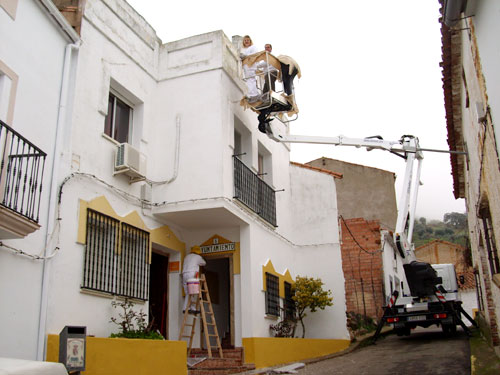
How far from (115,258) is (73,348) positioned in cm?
281

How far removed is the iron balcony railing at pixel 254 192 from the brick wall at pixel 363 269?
543cm

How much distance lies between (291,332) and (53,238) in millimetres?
7955

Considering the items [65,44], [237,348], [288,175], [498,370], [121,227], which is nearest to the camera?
[498,370]

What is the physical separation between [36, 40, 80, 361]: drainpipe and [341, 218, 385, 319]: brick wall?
12.1m

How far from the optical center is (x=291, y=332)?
47.6ft

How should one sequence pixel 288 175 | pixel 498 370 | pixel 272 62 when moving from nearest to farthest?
pixel 498 370
pixel 272 62
pixel 288 175

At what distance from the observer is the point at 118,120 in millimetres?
11445

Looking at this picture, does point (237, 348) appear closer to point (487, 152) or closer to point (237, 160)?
point (237, 160)

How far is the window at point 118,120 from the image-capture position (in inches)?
436

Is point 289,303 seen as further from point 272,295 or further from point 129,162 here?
point 129,162

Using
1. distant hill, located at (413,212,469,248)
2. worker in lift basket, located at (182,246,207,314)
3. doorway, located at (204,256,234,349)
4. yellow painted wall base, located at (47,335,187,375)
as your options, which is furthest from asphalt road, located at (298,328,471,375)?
distant hill, located at (413,212,469,248)

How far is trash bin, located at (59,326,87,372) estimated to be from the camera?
7145mm

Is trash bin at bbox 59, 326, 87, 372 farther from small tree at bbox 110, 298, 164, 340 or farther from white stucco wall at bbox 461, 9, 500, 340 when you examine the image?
white stucco wall at bbox 461, 9, 500, 340

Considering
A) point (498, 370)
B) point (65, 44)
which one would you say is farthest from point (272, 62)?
point (498, 370)
